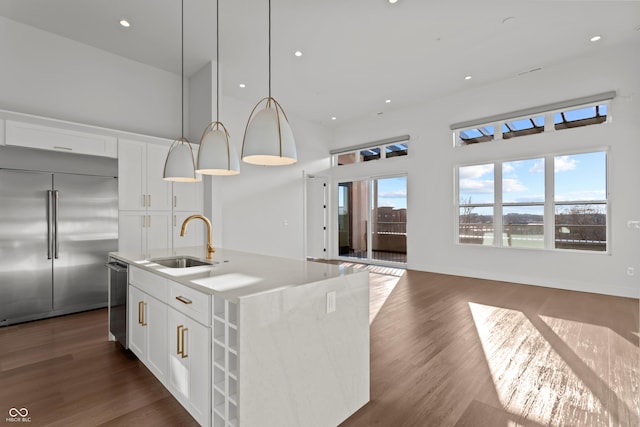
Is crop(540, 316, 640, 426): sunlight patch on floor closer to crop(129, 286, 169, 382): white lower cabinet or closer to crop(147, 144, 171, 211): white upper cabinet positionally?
crop(129, 286, 169, 382): white lower cabinet

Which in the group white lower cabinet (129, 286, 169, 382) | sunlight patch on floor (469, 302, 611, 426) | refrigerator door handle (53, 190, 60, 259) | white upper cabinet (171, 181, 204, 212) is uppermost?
white upper cabinet (171, 181, 204, 212)

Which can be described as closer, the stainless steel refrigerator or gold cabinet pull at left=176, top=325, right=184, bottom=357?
gold cabinet pull at left=176, top=325, right=184, bottom=357

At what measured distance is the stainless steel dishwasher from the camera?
8.13ft

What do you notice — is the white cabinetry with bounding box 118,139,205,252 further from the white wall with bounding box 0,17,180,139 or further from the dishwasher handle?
the dishwasher handle

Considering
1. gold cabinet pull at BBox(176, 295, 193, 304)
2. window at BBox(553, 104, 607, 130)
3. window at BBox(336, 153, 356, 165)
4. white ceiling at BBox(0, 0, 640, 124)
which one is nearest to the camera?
gold cabinet pull at BBox(176, 295, 193, 304)

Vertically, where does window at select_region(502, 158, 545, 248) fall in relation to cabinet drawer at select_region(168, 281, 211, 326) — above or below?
above

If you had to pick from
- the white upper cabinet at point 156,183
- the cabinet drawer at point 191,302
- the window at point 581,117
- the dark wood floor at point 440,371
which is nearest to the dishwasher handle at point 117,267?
the dark wood floor at point 440,371

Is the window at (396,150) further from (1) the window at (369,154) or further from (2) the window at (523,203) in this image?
(2) the window at (523,203)

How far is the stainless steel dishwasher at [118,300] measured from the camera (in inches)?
97.6

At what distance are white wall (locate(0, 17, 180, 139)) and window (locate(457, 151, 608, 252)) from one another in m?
5.52

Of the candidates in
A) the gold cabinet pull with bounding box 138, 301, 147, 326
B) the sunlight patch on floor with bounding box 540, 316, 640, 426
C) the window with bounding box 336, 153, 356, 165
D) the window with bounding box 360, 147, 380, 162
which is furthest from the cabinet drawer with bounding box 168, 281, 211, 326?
the window with bounding box 336, 153, 356, 165

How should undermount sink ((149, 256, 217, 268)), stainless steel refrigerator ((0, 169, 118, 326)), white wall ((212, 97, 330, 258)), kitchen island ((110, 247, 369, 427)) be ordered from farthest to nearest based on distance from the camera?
white wall ((212, 97, 330, 258)), stainless steel refrigerator ((0, 169, 118, 326)), undermount sink ((149, 256, 217, 268)), kitchen island ((110, 247, 369, 427))

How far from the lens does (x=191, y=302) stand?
5.20 feet

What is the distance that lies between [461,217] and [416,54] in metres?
3.14
